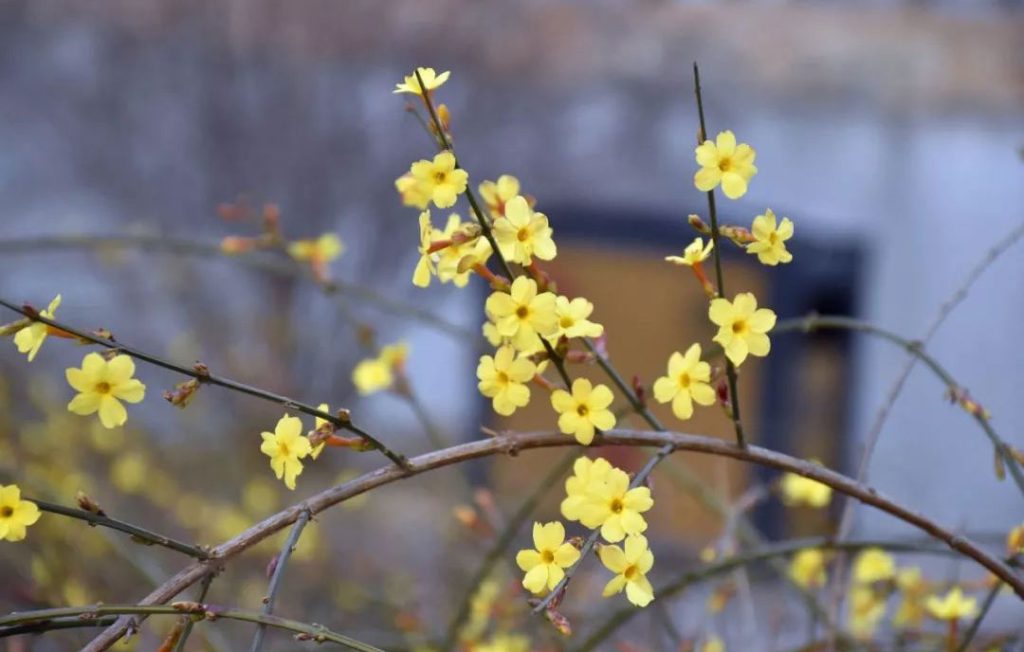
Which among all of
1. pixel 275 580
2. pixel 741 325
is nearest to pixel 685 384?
pixel 741 325

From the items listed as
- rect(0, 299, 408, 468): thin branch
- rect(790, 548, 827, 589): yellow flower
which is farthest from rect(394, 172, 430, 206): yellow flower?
rect(790, 548, 827, 589): yellow flower

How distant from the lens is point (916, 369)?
10.3 ft

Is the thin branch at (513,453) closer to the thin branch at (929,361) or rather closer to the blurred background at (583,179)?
the thin branch at (929,361)

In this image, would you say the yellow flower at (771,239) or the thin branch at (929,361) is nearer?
the yellow flower at (771,239)

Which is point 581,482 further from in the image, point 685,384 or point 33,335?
point 33,335

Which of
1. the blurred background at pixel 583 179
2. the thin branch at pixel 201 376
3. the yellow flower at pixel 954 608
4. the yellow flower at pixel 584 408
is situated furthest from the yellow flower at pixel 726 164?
the blurred background at pixel 583 179

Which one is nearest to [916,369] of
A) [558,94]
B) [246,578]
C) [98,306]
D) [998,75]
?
[998,75]

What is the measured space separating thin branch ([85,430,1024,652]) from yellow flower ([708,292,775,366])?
0.07 metres

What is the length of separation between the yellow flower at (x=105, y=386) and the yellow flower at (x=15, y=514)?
56mm

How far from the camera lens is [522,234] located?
68 centimetres

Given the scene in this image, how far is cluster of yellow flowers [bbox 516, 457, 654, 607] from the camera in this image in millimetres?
634

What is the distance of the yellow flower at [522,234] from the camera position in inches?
26.4

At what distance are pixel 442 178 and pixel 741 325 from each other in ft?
0.64

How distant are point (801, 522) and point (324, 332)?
1465 millimetres
